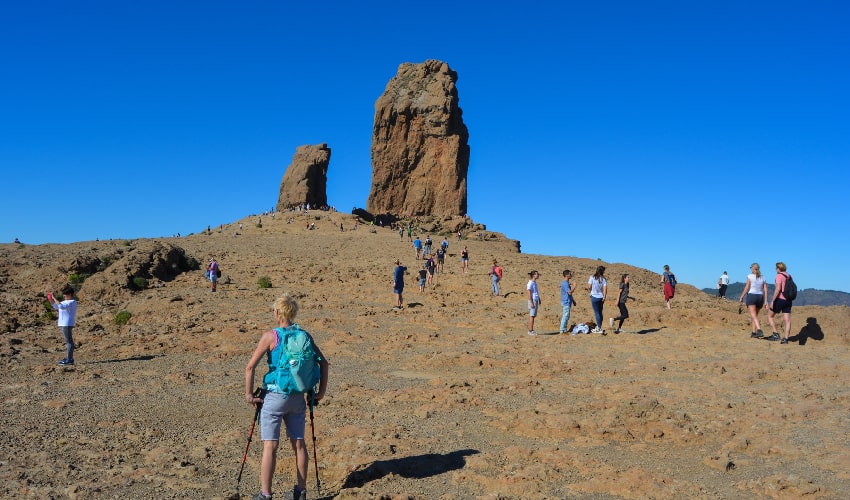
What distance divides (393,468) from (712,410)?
4964 millimetres

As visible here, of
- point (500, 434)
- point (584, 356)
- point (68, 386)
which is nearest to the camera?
point (500, 434)

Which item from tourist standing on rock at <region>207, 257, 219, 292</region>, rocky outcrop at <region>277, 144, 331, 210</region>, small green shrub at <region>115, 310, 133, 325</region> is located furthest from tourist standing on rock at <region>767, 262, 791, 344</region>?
rocky outcrop at <region>277, 144, 331, 210</region>

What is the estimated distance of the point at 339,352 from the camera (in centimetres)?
1403

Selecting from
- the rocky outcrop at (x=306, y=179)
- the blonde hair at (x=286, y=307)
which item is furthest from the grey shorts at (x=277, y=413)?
the rocky outcrop at (x=306, y=179)

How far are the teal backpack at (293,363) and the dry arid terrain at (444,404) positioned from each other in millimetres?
1323

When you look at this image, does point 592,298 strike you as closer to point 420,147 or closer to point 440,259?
point 440,259

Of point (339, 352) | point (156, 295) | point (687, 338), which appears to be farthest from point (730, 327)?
point (156, 295)

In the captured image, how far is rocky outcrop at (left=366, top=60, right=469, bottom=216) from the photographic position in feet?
228

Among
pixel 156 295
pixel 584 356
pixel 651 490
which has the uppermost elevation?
pixel 156 295

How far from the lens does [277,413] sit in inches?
211

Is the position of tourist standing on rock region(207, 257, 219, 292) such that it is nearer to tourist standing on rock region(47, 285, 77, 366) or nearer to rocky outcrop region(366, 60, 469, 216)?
tourist standing on rock region(47, 285, 77, 366)

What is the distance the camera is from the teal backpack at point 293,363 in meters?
5.33

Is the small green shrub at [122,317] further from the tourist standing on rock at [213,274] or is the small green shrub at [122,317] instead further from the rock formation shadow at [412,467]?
the rock formation shadow at [412,467]

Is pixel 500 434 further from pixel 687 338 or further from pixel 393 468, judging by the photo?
pixel 687 338
